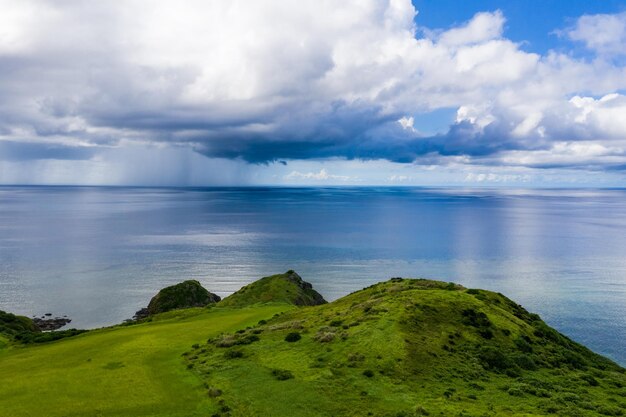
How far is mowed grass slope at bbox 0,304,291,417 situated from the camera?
36250 mm

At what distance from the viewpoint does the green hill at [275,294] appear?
97938mm

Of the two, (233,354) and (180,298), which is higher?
(233,354)

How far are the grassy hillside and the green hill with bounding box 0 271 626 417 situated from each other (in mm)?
160

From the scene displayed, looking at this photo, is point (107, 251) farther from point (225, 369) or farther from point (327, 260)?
point (225, 369)

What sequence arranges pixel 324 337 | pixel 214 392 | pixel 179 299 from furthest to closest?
pixel 179 299 → pixel 324 337 → pixel 214 392

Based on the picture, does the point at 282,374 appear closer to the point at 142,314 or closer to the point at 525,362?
the point at 525,362

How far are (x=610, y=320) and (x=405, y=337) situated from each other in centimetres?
8158

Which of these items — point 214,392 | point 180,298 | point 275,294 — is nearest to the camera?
point 214,392

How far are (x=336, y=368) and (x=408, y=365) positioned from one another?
683 cm

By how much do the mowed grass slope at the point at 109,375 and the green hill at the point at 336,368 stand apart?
0.16 m

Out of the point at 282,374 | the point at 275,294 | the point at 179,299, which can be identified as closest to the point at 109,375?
the point at 282,374

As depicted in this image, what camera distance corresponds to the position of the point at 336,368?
142ft

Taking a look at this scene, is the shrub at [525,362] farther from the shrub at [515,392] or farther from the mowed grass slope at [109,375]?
the mowed grass slope at [109,375]

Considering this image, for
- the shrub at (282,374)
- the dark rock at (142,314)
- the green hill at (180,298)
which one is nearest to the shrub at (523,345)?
the shrub at (282,374)
